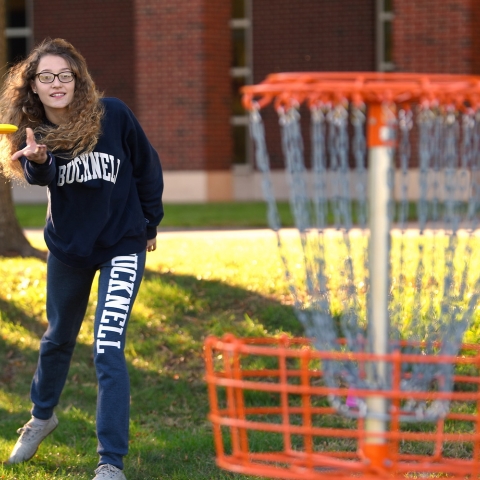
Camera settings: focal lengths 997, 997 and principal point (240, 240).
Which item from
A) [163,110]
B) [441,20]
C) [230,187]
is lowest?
[230,187]

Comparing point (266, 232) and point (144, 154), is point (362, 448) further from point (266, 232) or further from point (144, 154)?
point (266, 232)

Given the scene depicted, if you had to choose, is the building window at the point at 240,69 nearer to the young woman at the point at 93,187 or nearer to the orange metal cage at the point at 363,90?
the young woman at the point at 93,187

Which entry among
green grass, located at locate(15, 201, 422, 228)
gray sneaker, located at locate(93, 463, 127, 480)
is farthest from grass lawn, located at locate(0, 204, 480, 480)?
green grass, located at locate(15, 201, 422, 228)

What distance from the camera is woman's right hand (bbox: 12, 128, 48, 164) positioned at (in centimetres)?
329

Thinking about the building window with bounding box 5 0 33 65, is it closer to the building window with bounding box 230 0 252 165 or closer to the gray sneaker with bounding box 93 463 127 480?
the building window with bounding box 230 0 252 165

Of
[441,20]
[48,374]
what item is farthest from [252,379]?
[441,20]

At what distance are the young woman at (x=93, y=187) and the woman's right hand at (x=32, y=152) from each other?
194mm

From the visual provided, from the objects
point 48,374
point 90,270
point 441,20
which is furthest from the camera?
point 441,20

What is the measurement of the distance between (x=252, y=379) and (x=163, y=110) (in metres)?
9.64

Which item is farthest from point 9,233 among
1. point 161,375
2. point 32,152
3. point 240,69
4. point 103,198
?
point 240,69

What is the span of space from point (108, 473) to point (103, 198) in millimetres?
1065

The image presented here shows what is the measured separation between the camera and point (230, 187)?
16.4 meters

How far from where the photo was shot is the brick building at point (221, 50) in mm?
14008

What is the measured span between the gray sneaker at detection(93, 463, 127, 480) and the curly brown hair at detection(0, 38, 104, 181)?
3.87ft
